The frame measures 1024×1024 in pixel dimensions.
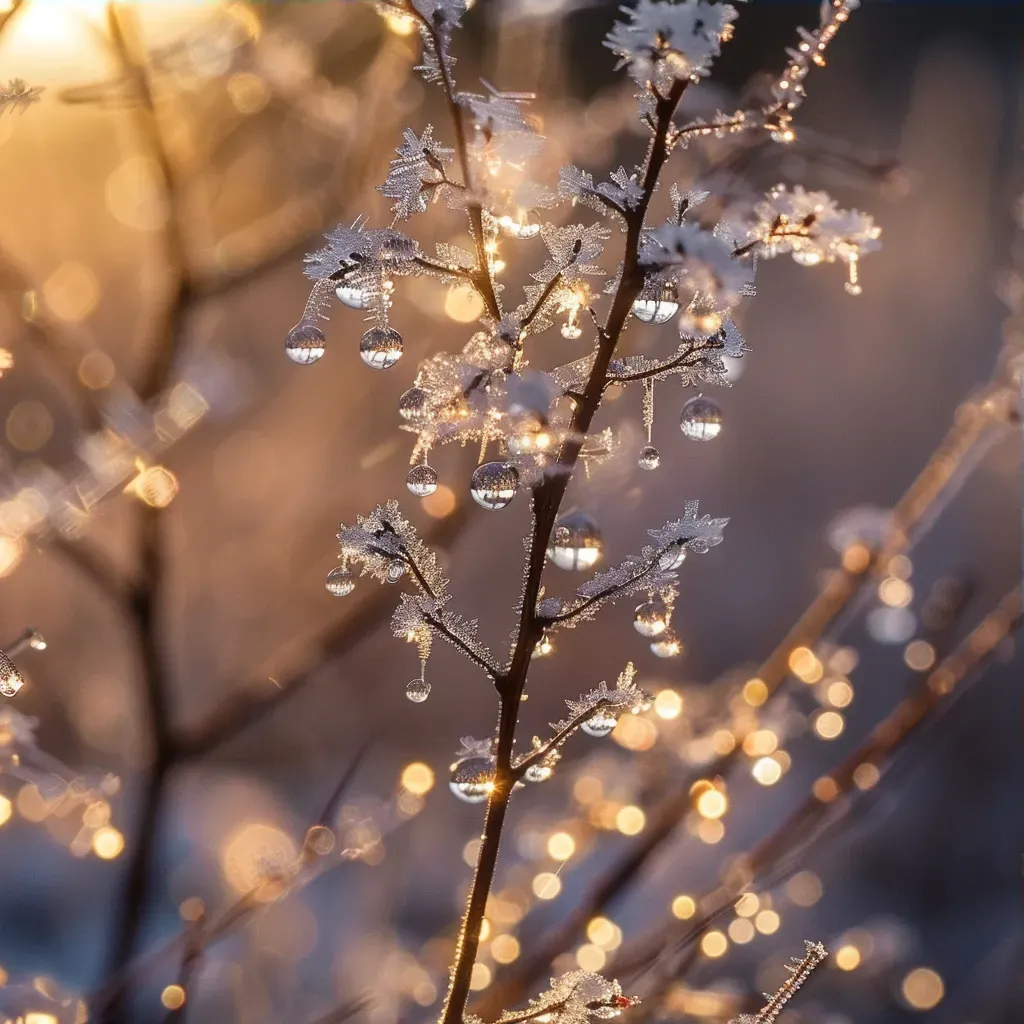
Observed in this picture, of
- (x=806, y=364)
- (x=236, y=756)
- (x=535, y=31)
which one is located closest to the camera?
(x=535, y=31)

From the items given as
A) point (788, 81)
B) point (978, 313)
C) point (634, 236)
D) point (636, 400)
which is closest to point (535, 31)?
point (636, 400)

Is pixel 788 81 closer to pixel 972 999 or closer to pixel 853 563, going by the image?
pixel 853 563

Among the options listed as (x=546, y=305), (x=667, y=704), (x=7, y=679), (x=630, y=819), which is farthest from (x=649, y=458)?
(x=630, y=819)

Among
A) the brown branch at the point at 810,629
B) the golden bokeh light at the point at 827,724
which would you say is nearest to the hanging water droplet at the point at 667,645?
the brown branch at the point at 810,629

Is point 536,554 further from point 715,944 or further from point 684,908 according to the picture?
point 715,944

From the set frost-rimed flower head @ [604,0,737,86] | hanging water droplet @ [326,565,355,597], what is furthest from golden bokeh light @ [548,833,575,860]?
frost-rimed flower head @ [604,0,737,86]

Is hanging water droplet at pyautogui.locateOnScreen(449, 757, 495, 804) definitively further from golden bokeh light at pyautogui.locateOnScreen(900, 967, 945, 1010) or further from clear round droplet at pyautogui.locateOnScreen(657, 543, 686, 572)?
golden bokeh light at pyautogui.locateOnScreen(900, 967, 945, 1010)

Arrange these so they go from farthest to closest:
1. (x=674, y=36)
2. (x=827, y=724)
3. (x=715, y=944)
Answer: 1. (x=827, y=724)
2. (x=715, y=944)
3. (x=674, y=36)
